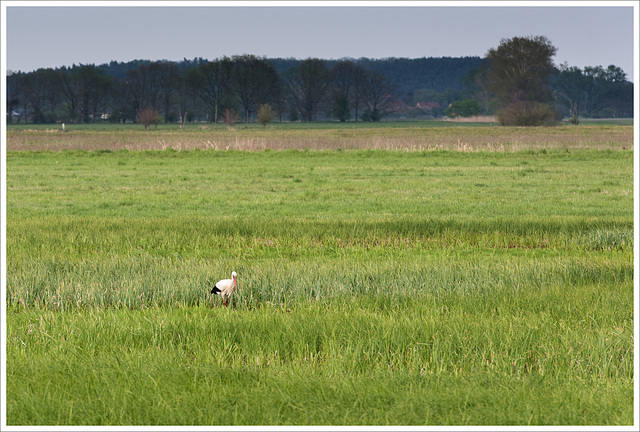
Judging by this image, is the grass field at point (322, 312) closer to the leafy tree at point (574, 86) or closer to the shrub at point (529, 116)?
the shrub at point (529, 116)

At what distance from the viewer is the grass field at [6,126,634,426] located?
473 cm

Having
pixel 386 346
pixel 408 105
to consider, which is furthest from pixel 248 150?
pixel 408 105

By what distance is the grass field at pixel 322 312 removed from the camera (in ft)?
15.5

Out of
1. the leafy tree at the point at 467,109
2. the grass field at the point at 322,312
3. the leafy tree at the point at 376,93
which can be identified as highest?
the leafy tree at the point at 376,93

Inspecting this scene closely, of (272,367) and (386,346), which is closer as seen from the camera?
(272,367)

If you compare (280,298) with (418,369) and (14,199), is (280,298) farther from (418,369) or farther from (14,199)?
(14,199)

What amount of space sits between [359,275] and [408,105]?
→ 179m

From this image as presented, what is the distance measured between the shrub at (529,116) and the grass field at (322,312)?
7549 cm

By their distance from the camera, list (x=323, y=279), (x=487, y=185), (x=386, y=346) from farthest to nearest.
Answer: (x=487, y=185), (x=323, y=279), (x=386, y=346)

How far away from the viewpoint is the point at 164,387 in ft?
16.3

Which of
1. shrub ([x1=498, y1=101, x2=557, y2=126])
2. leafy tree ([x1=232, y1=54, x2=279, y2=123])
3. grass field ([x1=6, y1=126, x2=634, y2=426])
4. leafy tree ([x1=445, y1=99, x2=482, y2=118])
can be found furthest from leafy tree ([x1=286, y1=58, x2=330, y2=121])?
grass field ([x1=6, y1=126, x2=634, y2=426])

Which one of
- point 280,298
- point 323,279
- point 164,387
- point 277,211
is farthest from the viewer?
point 277,211

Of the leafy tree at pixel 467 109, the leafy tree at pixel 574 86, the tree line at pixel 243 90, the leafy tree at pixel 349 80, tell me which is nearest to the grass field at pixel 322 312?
the tree line at pixel 243 90

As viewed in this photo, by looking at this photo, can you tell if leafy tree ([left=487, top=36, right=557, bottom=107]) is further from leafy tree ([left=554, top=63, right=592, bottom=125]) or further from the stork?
the stork
